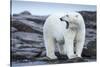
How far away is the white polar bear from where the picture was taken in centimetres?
222

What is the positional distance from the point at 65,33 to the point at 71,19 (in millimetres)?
184

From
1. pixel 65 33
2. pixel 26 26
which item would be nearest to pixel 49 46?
pixel 65 33

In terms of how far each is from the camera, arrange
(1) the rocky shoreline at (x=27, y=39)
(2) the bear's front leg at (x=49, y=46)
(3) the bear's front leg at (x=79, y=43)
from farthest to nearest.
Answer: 1. (3) the bear's front leg at (x=79, y=43)
2. (2) the bear's front leg at (x=49, y=46)
3. (1) the rocky shoreline at (x=27, y=39)

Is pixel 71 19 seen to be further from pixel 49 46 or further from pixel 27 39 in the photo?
pixel 27 39

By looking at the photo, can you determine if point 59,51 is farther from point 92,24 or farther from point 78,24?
point 92,24

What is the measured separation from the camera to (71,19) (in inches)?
90.1

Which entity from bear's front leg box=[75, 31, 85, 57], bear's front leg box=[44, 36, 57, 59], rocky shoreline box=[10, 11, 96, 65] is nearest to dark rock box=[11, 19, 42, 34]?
rocky shoreline box=[10, 11, 96, 65]

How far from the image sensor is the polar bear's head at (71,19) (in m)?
2.28

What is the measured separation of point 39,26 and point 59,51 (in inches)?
15.1

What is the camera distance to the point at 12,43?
6.75 ft

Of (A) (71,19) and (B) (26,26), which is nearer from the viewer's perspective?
(B) (26,26)

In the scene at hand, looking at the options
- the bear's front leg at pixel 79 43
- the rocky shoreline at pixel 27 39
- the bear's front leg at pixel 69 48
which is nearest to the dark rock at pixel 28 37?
the rocky shoreline at pixel 27 39

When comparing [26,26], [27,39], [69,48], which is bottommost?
[69,48]

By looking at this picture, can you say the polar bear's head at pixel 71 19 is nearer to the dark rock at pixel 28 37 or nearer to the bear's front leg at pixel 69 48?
the bear's front leg at pixel 69 48
